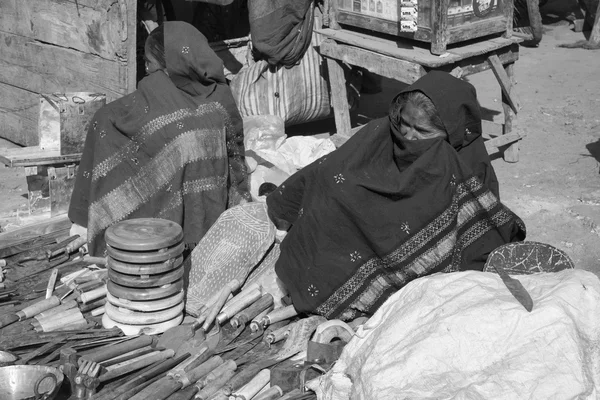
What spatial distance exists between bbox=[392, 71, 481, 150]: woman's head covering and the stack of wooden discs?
1394mm

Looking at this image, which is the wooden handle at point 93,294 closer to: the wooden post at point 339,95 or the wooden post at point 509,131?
the wooden post at point 339,95

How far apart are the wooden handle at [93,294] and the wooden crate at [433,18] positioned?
3.19 metres

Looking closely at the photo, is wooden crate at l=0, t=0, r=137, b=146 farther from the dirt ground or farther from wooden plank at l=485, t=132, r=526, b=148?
wooden plank at l=485, t=132, r=526, b=148

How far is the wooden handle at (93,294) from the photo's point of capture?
14.9 feet

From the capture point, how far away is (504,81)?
690 centimetres

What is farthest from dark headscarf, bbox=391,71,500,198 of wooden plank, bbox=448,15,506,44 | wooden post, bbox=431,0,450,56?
wooden plank, bbox=448,15,506,44

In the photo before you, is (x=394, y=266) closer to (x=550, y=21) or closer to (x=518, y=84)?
(x=518, y=84)

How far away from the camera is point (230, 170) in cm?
552

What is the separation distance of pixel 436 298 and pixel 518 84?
671 centimetres

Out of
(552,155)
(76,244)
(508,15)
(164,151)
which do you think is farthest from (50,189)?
(552,155)

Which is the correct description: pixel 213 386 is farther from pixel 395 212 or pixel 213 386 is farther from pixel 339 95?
pixel 339 95

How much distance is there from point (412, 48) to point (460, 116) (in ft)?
7.77

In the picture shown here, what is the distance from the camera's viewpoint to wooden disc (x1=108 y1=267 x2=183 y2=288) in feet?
14.0

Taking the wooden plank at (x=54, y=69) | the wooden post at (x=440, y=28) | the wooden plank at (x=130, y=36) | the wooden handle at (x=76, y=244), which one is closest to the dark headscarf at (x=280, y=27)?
the wooden plank at (x=130, y=36)
